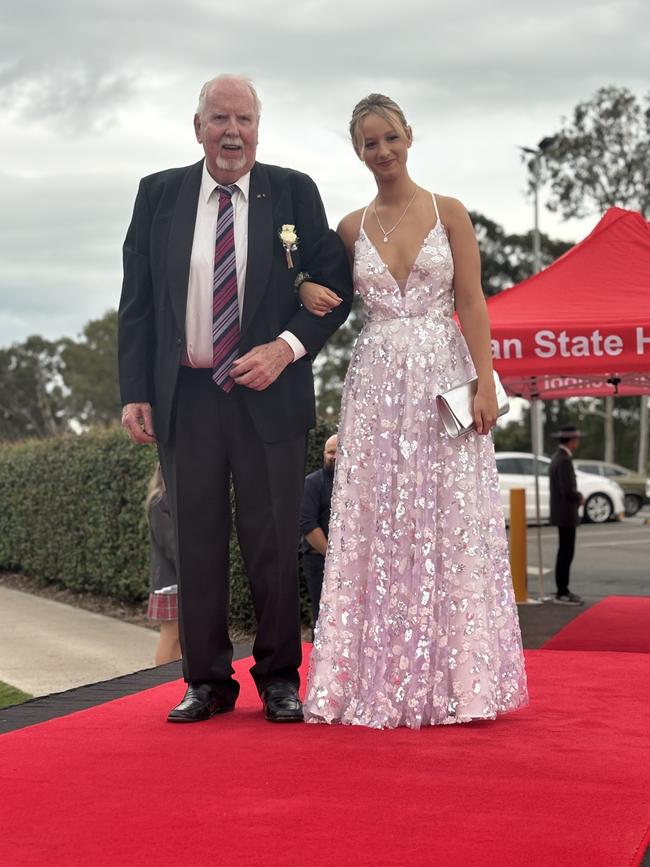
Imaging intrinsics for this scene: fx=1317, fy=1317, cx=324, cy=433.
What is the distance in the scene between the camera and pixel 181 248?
4383mm

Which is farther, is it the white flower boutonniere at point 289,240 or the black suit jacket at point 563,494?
the black suit jacket at point 563,494

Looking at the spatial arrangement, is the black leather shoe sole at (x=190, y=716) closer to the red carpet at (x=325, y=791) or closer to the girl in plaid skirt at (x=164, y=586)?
the red carpet at (x=325, y=791)

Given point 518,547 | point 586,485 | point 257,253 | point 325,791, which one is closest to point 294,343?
point 257,253

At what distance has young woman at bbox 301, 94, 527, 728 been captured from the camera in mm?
4352

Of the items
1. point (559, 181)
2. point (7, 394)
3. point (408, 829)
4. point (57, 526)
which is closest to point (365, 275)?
point (408, 829)

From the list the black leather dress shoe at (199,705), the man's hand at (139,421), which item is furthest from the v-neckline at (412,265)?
the black leather dress shoe at (199,705)

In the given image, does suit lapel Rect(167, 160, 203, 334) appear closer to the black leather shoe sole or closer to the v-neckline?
the v-neckline

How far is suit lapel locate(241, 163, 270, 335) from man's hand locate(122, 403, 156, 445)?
45cm

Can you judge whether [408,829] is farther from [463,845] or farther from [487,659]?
[487,659]

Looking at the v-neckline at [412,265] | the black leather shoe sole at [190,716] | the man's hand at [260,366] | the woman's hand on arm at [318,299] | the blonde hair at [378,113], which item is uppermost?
the blonde hair at [378,113]

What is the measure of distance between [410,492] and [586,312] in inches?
145

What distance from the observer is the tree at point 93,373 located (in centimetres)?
6788

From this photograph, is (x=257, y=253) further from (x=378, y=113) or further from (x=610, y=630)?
(x=610, y=630)

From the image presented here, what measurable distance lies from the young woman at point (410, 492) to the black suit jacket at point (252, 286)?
0.11 m
